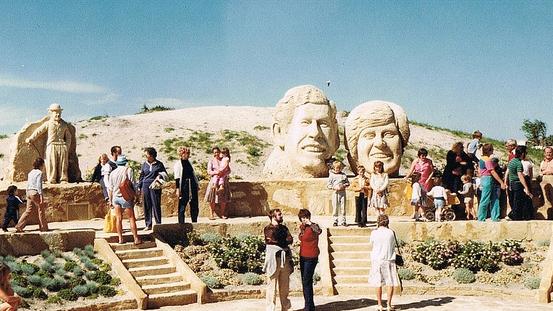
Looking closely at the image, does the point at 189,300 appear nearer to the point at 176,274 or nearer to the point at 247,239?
the point at 176,274

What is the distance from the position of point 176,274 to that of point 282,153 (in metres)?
5.87

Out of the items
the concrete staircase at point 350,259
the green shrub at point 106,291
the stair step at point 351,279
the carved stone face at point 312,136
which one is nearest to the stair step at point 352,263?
the concrete staircase at point 350,259

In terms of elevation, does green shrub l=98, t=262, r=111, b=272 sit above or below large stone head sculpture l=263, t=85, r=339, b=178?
below

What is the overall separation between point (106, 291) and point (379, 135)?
7.84 meters

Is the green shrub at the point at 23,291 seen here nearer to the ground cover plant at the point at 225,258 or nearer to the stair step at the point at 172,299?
the stair step at the point at 172,299

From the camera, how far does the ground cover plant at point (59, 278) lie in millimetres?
9562

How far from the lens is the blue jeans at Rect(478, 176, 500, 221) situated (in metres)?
12.8

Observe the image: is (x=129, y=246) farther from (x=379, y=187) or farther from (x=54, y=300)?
(x=379, y=187)

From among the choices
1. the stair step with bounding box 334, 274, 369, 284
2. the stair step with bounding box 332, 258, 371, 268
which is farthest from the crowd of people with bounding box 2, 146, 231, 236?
the stair step with bounding box 334, 274, 369, 284

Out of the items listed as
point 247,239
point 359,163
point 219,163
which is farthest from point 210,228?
point 359,163

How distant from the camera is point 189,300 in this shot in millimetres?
10297

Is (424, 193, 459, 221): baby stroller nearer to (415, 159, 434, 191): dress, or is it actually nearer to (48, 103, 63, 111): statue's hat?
(415, 159, 434, 191): dress

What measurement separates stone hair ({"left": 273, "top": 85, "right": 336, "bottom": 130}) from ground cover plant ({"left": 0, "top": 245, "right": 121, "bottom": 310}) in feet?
21.5

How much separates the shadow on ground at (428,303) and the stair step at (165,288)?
3.53 meters
